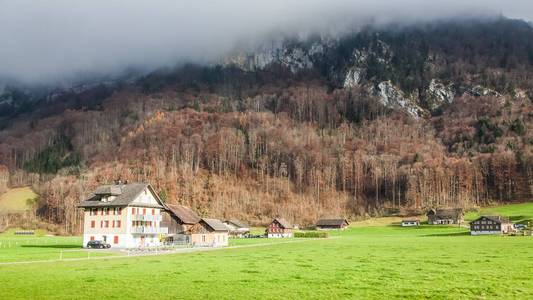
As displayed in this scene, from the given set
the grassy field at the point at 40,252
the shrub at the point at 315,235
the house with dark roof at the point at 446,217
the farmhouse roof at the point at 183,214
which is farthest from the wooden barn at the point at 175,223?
the house with dark roof at the point at 446,217

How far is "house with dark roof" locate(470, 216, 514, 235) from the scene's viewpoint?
12962cm

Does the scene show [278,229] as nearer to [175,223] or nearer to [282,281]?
Result: [175,223]

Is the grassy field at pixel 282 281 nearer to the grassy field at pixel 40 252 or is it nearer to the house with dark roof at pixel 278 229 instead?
the grassy field at pixel 40 252

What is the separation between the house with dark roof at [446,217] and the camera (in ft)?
533

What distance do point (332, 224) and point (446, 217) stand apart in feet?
126

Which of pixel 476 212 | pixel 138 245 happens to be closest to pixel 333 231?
pixel 476 212

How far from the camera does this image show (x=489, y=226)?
433 ft

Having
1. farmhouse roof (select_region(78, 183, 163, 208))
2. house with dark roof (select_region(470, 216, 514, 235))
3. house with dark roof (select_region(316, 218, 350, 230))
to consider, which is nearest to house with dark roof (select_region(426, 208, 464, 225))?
house with dark roof (select_region(470, 216, 514, 235))

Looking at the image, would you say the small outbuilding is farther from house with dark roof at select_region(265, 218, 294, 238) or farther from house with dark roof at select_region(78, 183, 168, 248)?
house with dark roof at select_region(78, 183, 168, 248)

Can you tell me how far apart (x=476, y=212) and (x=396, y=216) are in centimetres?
2923

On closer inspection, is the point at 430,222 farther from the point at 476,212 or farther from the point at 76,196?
the point at 76,196

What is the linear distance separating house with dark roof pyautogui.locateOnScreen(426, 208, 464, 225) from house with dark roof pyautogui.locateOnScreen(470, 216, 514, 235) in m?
25.2

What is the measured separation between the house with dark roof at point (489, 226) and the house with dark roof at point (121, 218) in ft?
277

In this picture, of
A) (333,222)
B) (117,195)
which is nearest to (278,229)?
(333,222)
